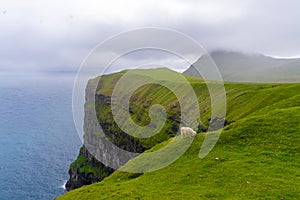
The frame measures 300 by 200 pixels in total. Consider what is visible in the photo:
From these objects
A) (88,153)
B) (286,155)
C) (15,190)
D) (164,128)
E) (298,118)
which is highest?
(298,118)

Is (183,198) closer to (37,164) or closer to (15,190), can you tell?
(15,190)

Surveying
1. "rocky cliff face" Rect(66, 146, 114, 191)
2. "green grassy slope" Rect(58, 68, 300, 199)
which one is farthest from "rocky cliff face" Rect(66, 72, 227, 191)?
"green grassy slope" Rect(58, 68, 300, 199)

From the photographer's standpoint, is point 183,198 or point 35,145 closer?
point 183,198

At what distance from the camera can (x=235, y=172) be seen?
98.4 feet

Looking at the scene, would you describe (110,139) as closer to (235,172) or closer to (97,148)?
(97,148)

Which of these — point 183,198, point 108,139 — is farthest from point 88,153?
point 183,198

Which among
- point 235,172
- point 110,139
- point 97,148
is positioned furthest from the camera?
point 97,148

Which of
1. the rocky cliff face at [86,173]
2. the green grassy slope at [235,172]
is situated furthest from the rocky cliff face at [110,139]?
the green grassy slope at [235,172]

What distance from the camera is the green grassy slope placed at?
86.7 feet

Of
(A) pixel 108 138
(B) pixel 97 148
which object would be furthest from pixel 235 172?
(B) pixel 97 148

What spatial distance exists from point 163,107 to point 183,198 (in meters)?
101

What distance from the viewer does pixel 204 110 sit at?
3927 inches

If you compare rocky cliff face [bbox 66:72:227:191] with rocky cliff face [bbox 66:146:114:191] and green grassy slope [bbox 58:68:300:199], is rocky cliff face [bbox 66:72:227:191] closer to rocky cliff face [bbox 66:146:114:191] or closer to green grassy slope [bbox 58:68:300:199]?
rocky cliff face [bbox 66:146:114:191]

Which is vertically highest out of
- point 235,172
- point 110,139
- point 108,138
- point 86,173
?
point 235,172
